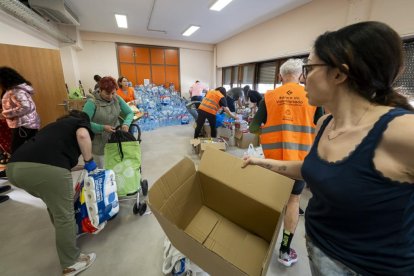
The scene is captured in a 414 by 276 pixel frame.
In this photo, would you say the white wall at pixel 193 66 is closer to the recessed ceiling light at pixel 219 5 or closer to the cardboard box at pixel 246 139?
the recessed ceiling light at pixel 219 5

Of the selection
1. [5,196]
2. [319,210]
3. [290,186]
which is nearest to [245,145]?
[290,186]

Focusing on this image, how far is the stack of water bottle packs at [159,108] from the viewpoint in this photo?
590 cm

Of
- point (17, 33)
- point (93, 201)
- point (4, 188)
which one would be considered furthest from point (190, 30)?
point (93, 201)

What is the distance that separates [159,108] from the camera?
247 inches

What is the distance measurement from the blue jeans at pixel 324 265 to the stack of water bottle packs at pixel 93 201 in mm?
1503

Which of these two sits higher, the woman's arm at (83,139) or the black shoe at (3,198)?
the woman's arm at (83,139)

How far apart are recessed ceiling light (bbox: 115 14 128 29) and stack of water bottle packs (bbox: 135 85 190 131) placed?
1.90 metres

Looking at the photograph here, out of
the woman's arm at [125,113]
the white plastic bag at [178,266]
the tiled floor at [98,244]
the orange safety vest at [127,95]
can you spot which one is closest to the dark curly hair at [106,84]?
the woman's arm at [125,113]

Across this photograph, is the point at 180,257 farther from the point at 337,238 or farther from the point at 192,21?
the point at 192,21

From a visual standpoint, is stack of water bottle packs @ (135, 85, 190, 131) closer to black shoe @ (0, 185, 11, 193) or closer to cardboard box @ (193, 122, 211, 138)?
cardboard box @ (193, 122, 211, 138)

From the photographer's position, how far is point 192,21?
5301mm

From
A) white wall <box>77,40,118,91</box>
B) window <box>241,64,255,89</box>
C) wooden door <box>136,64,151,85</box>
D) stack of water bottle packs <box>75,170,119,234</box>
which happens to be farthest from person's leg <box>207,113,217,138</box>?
white wall <box>77,40,118,91</box>

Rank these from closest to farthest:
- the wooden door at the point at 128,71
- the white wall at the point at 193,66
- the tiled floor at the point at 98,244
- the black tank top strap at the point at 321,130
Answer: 1. the black tank top strap at the point at 321,130
2. the tiled floor at the point at 98,244
3. the wooden door at the point at 128,71
4. the white wall at the point at 193,66

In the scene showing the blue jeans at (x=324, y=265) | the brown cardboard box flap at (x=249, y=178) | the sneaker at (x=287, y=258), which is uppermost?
the brown cardboard box flap at (x=249, y=178)
